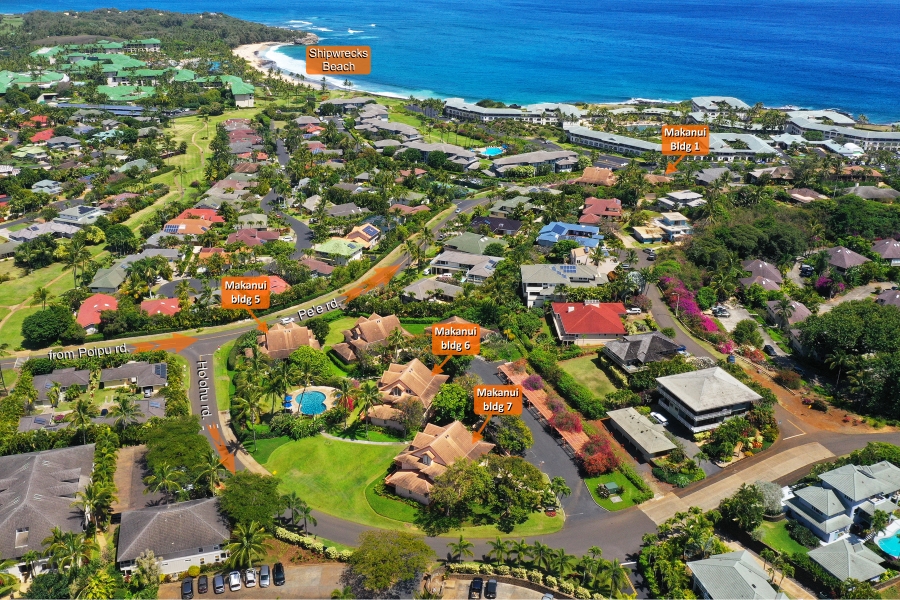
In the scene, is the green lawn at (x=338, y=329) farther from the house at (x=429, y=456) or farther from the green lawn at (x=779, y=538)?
the green lawn at (x=779, y=538)

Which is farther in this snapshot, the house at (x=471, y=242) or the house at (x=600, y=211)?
the house at (x=600, y=211)

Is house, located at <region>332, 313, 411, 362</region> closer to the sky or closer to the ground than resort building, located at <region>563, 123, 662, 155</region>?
closer to the ground

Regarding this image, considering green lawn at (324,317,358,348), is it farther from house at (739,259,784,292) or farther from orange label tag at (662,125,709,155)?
orange label tag at (662,125,709,155)

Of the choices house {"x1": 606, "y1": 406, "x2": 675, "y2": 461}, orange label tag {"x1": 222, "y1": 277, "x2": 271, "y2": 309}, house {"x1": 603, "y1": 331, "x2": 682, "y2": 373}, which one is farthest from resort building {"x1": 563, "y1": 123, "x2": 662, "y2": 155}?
house {"x1": 606, "y1": 406, "x2": 675, "y2": 461}

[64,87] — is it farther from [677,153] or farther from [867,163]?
[867,163]

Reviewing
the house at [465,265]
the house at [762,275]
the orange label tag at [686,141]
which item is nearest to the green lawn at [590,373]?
the house at [465,265]

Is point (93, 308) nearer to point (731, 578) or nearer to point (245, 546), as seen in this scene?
point (245, 546)

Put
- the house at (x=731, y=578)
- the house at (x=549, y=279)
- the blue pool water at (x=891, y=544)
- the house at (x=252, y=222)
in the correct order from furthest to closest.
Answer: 1. the house at (x=252, y=222)
2. the house at (x=549, y=279)
3. the blue pool water at (x=891, y=544)
4. the house at (x=731, y=578)
